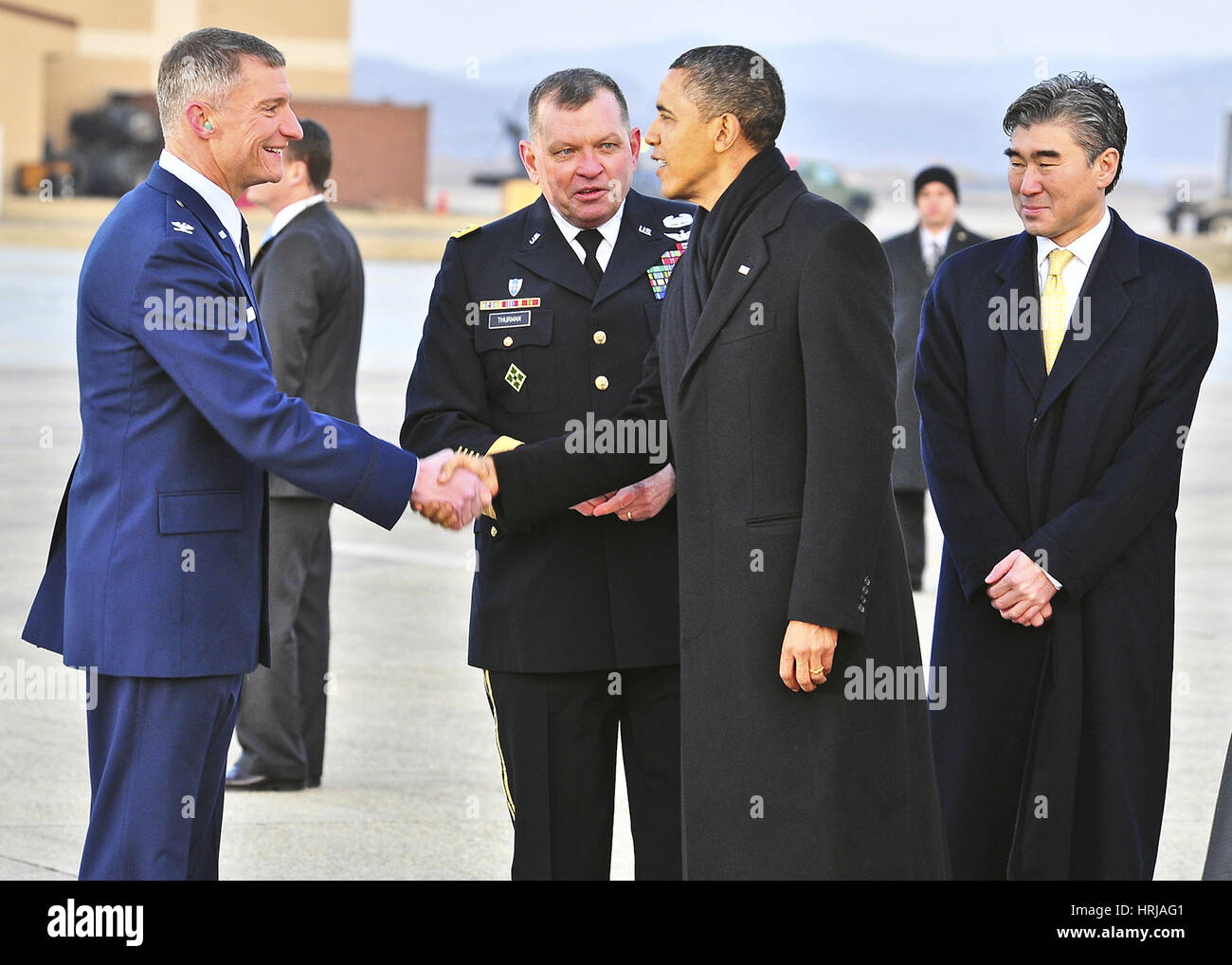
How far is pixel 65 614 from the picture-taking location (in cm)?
348

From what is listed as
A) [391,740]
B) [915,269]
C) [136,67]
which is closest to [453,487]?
[391,740]

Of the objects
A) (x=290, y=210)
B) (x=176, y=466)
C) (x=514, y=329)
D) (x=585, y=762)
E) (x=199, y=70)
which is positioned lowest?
(x=585, y=762)

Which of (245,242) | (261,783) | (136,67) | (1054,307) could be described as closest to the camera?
(245,242)

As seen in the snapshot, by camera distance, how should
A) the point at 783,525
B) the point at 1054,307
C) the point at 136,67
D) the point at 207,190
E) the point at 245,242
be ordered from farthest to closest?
1. the point at 136,67
2. the point at 1054,307
3. the point at 245,242
4. the point at 207,190
5. the point at 783,525

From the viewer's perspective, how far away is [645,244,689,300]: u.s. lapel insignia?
391 centimetres

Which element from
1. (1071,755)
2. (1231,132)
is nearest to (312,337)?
(1071,755)

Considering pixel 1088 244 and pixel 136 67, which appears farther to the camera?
pixel 136 67

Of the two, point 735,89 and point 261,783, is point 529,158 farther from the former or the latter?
point 261,783

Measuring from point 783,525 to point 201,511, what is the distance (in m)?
1.16

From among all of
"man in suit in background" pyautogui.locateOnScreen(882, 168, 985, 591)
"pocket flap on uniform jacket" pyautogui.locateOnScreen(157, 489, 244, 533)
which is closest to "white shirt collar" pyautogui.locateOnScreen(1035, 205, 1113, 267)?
"pocket flap on uniform jacket" pyautogui.locateOnScreen(157, 489, 244, 533)

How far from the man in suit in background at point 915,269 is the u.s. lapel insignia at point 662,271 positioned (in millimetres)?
4433

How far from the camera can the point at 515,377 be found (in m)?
3.88

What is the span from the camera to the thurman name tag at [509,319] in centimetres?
385
